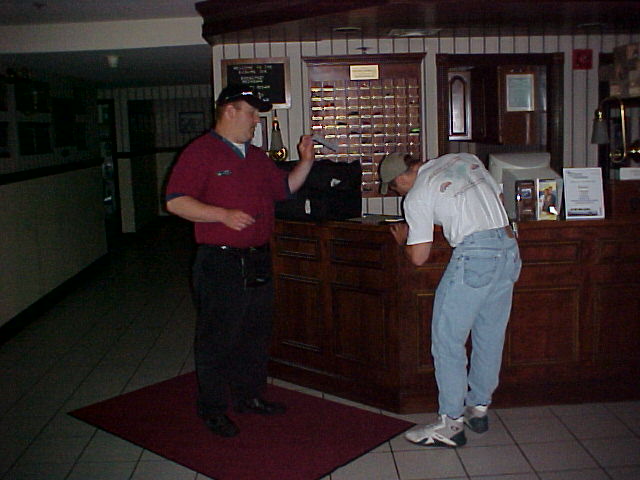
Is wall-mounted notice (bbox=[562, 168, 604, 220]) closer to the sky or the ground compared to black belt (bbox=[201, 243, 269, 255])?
closer to the sky

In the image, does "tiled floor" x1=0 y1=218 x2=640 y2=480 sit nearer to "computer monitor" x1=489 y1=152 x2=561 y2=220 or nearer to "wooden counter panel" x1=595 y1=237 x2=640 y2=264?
"wooden counter panel" x1=595 y1=237 x2=640 y2=264

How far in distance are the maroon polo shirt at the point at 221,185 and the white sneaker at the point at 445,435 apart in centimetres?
118

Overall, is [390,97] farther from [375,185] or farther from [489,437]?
[489,437]

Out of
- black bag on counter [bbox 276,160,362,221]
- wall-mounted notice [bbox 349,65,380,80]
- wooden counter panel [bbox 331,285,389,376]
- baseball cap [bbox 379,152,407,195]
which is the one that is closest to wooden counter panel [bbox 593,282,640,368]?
wooden counter panel [bbox 331,285,389,376]

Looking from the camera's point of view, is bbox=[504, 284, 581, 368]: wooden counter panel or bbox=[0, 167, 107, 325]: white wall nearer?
bbox=[504, 284, 581, 368]: wooden counter panel

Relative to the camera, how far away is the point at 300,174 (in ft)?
11.9

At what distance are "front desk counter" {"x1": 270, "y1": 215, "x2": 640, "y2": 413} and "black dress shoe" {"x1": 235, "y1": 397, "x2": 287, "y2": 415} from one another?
0.41m

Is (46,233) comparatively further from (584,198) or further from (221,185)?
(584,198)

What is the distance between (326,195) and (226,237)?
0.71m

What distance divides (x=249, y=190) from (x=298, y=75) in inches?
61.9

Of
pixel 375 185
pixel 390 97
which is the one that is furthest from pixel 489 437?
pixel 390 97

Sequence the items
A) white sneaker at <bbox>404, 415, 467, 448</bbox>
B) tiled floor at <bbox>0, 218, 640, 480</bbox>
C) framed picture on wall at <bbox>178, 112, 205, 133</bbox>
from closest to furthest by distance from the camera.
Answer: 1. tiled floor at <bbox>0, 218, 640, 480</bbox>
2. white sneaker at <bbox>404, 415, 467, 448</bbox>
3. framed picture on wall at <bbox>178, 112, 205, 133</bbox>

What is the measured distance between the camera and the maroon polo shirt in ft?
10.6

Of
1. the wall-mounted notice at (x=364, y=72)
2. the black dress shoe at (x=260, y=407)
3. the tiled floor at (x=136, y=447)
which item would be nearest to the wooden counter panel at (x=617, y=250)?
the tiled floor at (x=136, y=447)
